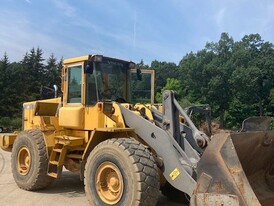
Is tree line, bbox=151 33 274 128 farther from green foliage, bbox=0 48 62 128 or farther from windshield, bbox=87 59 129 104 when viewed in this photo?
windshield, bbox=87 59 129 104

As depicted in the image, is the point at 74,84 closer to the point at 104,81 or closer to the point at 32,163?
the point at 104,81

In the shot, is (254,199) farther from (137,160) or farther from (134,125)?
(134,125)

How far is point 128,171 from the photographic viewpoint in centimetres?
569

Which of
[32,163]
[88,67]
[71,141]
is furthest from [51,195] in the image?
[88,67]

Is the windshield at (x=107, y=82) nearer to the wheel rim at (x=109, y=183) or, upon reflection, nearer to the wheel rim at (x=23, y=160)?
the wheel rim at (x=109, y=183)

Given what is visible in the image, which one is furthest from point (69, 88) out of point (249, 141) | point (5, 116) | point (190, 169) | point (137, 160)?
point (5, 116)

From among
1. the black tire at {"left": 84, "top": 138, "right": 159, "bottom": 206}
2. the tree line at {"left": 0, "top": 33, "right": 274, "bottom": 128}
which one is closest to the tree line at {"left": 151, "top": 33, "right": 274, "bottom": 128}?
the tree line at {"left": 0, "top": 33, "right": 274, "bottom": 128}

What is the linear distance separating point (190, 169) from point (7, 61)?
45.6 metres

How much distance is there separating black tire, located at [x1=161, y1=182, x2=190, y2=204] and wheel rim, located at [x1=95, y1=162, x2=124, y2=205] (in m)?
1.58

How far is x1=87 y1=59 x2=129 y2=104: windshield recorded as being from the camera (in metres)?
7.54

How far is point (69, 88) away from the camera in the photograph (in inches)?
317

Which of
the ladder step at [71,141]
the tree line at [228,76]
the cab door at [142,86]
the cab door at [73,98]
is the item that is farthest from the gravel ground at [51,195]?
the tree line at [228,76]

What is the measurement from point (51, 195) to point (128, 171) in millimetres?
2830

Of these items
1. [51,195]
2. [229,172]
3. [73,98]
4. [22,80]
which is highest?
[22,80]
